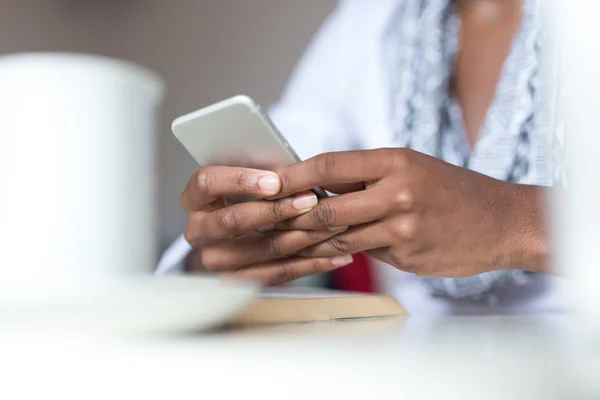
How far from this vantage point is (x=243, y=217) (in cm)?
47

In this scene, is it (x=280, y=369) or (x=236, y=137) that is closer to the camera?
A: (x=280, y=369)

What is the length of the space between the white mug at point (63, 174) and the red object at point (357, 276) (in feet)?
2.30

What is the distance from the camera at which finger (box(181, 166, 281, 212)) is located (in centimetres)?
41

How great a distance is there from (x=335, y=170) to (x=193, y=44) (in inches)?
50.9

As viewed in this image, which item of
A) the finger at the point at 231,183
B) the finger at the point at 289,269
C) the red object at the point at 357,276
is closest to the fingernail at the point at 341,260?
the finger at the point at 289,269

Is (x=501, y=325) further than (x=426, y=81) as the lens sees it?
No

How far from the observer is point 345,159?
41cm

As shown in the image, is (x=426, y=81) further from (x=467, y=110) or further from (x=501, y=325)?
(x=501, y=325)

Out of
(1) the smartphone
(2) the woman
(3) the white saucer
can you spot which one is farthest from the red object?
(3) the white saucer

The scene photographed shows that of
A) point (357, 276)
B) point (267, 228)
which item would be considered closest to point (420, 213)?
point (267, 228)

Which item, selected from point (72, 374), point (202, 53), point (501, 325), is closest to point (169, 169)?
point (202, 53)

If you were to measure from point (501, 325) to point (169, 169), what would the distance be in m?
1.34

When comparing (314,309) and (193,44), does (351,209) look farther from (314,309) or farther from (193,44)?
(193,44)

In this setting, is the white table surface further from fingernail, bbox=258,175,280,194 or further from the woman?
fingernail, bbox=258,175,280,194
